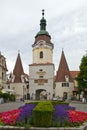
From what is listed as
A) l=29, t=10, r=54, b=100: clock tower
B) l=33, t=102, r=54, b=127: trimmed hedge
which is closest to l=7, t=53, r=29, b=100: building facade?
l=29, t=10, r=54, b=100: clock tower

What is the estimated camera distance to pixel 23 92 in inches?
3295

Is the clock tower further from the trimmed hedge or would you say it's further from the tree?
the trimmed hedge

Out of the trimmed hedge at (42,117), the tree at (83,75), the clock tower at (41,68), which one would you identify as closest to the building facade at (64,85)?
the clock tower at (41,68)

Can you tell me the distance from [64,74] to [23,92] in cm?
1269

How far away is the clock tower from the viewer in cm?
8025

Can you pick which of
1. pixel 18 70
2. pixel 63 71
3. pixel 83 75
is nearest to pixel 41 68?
pixel 63 71

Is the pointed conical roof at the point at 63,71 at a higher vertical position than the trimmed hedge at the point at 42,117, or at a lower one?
higher

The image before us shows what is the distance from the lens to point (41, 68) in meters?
81.4

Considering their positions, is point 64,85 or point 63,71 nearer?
point 64,85

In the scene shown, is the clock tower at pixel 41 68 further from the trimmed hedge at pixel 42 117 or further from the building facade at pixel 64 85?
the trimmed hedge at pixel 42 117

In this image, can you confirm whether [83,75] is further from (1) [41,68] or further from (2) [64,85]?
(1) [41,68]

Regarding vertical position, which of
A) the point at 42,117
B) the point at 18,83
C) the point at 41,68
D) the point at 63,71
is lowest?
the point at 42,117

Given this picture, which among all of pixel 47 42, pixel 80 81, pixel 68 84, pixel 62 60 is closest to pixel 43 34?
pixel 47 42

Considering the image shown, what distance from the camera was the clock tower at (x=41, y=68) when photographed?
8025 centimetres
